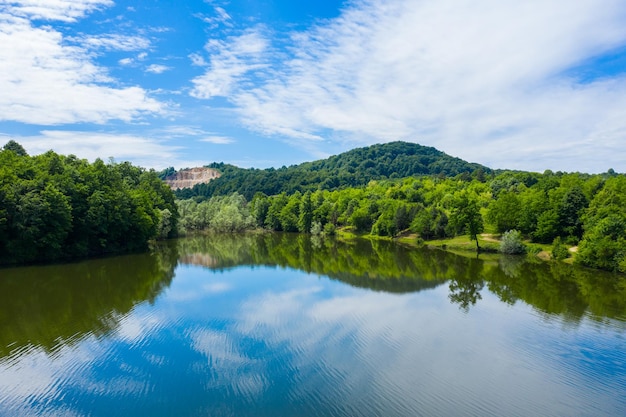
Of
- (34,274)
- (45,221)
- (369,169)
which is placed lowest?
(34,274)

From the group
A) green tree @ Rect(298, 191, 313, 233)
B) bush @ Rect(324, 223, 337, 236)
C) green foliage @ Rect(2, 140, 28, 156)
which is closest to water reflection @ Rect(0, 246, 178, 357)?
green foliage @ Rect(2, 140, 28, 156)

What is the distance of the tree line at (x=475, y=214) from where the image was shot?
143 ft

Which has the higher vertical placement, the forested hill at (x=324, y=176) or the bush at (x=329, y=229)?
the forested hill at (x=324, y=176)

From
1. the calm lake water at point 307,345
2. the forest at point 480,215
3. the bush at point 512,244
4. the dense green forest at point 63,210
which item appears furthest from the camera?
the bush at point 512,244

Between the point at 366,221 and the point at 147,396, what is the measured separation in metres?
71.3

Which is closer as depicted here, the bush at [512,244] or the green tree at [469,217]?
the bush at [512,244]

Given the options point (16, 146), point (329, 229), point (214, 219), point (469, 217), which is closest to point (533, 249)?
point (469, 217)

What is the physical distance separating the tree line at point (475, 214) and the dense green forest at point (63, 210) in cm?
3766

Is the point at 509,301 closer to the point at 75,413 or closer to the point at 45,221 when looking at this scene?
the point at 75,413

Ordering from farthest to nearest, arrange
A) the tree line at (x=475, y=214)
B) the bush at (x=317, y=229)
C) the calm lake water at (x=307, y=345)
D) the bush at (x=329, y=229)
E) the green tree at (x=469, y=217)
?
the bush at (x=317, y=229)
the bush at (x=329, y=229)
the green tree at (x=469, y=217)
the tree line at (x=475, y=214)
the calm lake water at (x=307, y=345)

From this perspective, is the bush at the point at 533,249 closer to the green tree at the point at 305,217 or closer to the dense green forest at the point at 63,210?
the green tree at the point at 305,217

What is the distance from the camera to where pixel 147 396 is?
1422 centimetres

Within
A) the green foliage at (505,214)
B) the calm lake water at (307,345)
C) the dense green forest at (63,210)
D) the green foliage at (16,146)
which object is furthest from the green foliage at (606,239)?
the green foliage at (16,146)

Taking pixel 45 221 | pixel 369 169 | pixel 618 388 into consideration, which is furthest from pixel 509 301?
pixel 369 169
